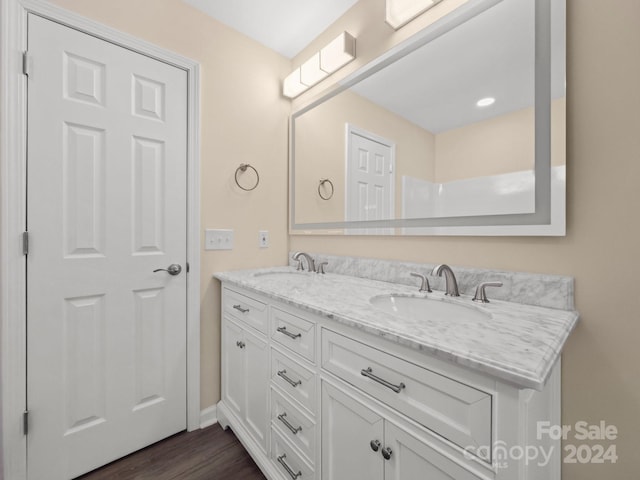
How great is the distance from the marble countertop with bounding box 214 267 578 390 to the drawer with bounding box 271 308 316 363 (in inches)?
2.8

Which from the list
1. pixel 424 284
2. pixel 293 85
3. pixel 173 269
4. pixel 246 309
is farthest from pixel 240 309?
pixel 293 85

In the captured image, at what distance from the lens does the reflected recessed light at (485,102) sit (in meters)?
1.06

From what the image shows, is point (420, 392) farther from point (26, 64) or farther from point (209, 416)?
→ point (26, 64)

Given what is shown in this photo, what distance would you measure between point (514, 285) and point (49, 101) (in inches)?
79.5

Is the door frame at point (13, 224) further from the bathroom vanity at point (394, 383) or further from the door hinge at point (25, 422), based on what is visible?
the bathroom vanity at point (394, 383)

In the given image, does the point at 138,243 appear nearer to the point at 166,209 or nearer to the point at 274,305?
the point at 166,209

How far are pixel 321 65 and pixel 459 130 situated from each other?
1010 millimetres

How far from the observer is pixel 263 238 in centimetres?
192

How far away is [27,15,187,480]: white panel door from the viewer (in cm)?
121

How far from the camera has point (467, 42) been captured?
3.67ft

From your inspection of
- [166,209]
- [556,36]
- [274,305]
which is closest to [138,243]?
[166,209]

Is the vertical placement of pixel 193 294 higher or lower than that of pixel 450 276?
lower

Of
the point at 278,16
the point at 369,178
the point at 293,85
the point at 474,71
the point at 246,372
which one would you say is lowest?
the point at 246,372

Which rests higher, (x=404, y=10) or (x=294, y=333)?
(x=404, y=10)
